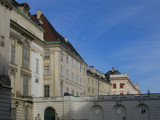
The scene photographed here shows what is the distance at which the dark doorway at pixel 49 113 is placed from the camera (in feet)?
158

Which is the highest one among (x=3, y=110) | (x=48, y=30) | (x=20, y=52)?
(x=48, y=30)

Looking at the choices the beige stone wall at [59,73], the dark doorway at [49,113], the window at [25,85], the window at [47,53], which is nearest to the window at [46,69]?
the beige stone wall at [59,73]

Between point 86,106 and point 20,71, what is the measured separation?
12675 millimetres

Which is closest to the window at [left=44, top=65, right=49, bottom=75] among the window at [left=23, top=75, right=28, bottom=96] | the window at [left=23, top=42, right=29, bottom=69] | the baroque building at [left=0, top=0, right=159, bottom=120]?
the baroque building at [left=0, top=0, right=159, bottom=120]

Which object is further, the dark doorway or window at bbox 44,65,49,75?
window at bbox 44,65,49,75

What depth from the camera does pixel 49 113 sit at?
159ft

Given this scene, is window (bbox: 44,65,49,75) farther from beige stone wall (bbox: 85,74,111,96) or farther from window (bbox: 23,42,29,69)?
beige stone wall (bbox: 85,74,111,96)

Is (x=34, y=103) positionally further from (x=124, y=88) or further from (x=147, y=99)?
(x=124, y=88)

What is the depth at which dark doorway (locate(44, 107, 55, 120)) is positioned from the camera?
48.2 metres

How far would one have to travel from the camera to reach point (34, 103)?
1911 inches

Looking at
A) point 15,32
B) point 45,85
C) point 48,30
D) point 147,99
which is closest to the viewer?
point 15,32

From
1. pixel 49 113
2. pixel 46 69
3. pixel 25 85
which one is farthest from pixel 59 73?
pixel 25 85

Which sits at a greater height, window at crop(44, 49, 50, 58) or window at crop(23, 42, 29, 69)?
window at crop(44, 49, 50, 58)

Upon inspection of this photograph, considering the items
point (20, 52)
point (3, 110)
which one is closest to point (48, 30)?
point (20, 52)
